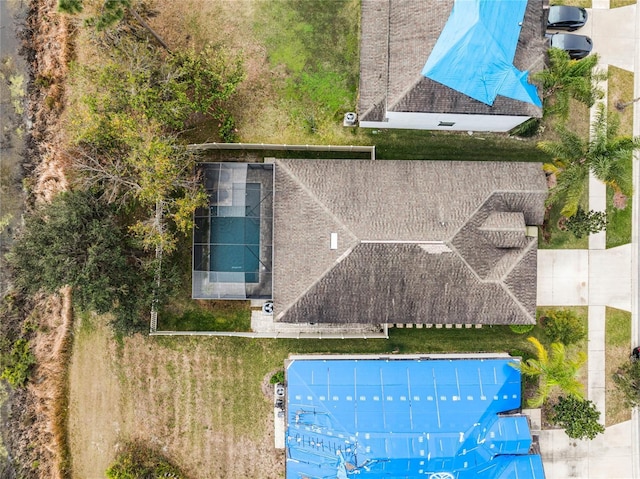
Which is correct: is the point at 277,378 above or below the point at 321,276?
below

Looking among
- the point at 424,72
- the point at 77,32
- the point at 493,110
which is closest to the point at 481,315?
the point at 493,110

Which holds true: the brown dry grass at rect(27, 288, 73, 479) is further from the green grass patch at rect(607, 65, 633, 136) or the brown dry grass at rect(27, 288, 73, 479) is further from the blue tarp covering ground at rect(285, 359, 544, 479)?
the green grass patch at rect(607, 65, 633, 136)

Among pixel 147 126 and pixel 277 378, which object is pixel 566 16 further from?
pixel 277 378

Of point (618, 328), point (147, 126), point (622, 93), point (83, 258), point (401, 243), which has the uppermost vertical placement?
point (622, 93)

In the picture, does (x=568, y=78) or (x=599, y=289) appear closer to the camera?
(x=568, y=78)

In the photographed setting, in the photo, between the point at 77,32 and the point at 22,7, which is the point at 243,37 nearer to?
the point at 77,32

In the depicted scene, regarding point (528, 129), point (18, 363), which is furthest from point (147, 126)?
point (528, 129)
